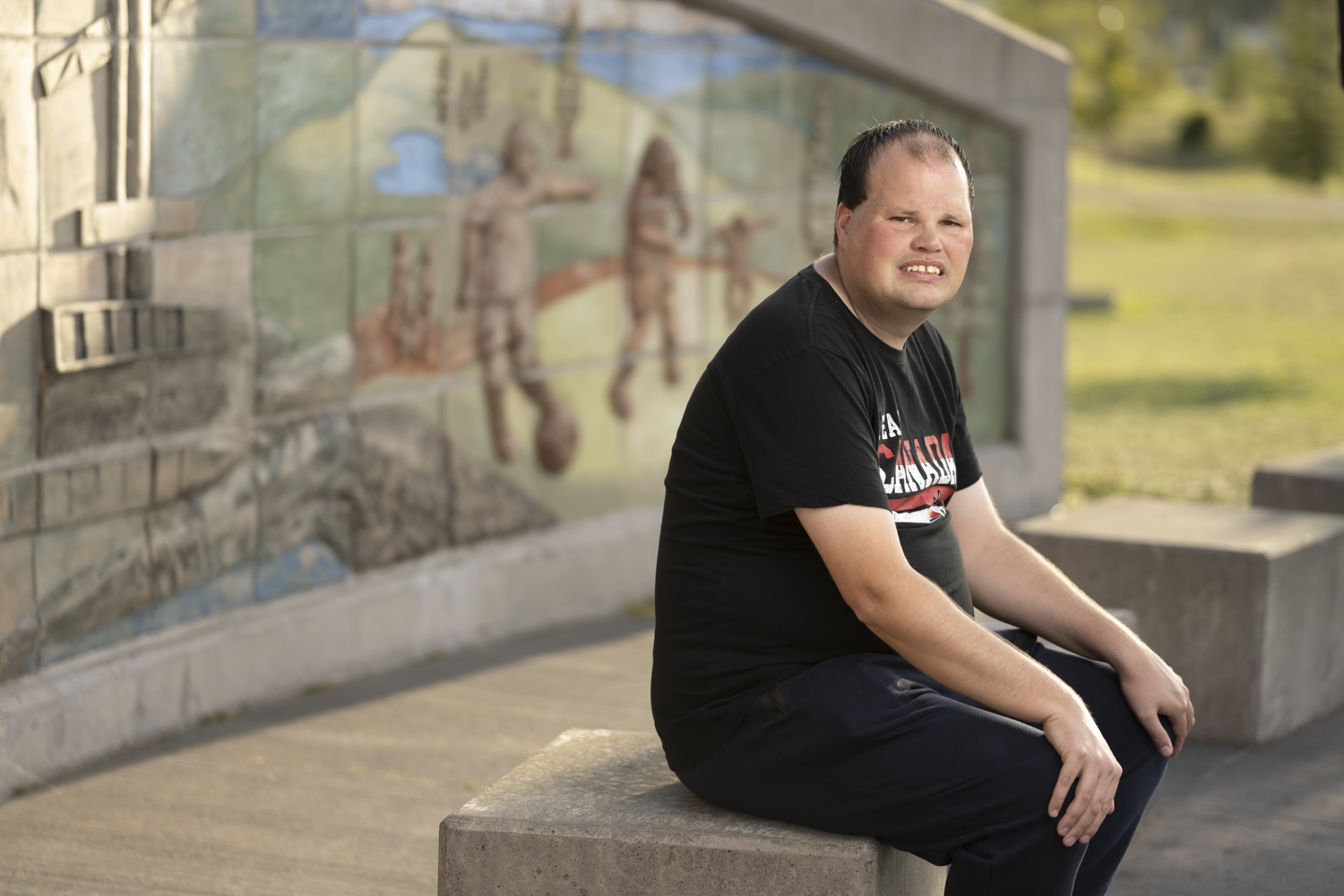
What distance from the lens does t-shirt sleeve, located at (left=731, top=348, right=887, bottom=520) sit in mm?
2809

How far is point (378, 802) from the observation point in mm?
4613

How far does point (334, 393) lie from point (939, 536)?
307 centimetres

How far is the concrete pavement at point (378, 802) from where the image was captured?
4062 mm

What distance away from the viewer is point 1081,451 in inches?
432

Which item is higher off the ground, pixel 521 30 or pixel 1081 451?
pixel 521 30

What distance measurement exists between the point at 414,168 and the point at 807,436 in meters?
3.53

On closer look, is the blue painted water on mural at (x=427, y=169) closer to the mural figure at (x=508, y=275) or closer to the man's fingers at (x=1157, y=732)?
the mural figure at (x=508, y=275)

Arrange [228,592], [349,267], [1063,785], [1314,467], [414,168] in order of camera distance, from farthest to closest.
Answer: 1. [1314,467]
2. [414,168]
3. [349,267]
4. [228,592]
5. [1063,785]

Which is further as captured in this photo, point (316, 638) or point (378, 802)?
point (316, 638)

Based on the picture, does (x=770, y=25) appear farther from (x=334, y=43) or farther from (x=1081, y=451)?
(x=1081, y=451)

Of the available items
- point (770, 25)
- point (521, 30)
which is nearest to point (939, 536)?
point (521, 30)

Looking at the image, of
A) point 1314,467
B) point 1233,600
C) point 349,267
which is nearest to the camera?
point 1233,600

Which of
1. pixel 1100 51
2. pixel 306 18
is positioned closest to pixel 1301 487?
pixel 306 18

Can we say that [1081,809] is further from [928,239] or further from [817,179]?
[817,179]
